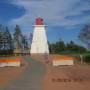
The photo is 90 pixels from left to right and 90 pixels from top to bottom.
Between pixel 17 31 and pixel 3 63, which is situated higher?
pixel 17 31

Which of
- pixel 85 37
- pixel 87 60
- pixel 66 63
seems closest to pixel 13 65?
pixel 66 63

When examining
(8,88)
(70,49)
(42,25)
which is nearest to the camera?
(8,88)

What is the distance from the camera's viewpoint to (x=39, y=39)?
8500 centimetres

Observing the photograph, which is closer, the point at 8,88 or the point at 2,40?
the point at 8,88

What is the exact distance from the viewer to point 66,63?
121 ft

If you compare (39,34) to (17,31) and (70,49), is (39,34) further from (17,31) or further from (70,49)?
(17,31)

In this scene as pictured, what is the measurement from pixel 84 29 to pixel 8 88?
5667 cm

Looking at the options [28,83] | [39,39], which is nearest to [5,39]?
[39,39]

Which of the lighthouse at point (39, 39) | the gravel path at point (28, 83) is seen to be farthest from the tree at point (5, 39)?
the gravel path at point (28, 83)

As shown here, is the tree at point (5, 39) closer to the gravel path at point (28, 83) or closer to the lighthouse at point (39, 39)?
the lighthouse at point (39, 39)

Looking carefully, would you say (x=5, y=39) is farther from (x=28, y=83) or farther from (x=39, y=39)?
(x=28, y=83)

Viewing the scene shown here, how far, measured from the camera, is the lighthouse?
275 ft

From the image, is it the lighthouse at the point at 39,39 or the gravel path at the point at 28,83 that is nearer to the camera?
the gravel path at the point at 28,83

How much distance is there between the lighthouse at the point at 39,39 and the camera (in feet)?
275
